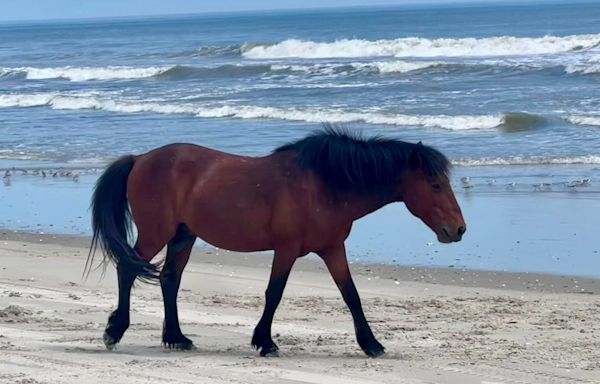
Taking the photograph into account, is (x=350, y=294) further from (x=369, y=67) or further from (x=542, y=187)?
(x=369, y=67)

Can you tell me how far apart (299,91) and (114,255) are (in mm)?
26720

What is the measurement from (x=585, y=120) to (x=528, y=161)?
5.43 metres

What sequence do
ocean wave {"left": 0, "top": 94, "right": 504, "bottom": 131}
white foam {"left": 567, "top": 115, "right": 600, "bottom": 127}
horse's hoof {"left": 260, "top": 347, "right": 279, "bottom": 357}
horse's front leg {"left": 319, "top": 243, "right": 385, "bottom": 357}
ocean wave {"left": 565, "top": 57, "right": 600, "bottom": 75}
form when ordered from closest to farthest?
horse's hoof {"left": 260, "top": 347, "right": 279, "bottom": 357}, horse's front leg {"left": 319, "top": 243, "right": 385, "bottom": 357}, white foam {"left": 567, "top": 115, "right": 600, "bottom": 127}, ocean wave {"left": 0, "top": 94, "right": 504, "bottom": 131}, ocean wave {"left": 565, "top": 57, "right": 600, "bottom": 75}

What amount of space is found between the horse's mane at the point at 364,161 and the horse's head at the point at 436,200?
1.0 inches

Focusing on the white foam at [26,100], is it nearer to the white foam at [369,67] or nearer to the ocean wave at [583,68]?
the white foam at [369,67]

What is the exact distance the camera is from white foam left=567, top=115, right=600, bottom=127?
2297 centimetres

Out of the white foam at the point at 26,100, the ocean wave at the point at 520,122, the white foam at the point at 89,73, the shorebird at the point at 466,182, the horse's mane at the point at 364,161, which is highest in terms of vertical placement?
the horse's mane at the point at 364,161

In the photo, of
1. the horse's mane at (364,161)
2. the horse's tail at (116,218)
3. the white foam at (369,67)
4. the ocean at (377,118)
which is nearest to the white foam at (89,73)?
the ocean at (377,118)

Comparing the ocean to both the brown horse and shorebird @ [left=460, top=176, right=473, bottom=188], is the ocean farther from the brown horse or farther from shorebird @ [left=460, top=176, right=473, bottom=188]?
the brown horse

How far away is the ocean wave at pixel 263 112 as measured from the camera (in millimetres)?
24406

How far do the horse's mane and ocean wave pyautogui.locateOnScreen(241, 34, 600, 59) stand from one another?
1648 inches

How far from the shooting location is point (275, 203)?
7211 millimetres

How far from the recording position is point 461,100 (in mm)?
29078

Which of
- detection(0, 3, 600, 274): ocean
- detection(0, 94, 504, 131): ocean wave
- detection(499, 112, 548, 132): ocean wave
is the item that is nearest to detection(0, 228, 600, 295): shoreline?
detection(0, 3, 600, 274): ocean
